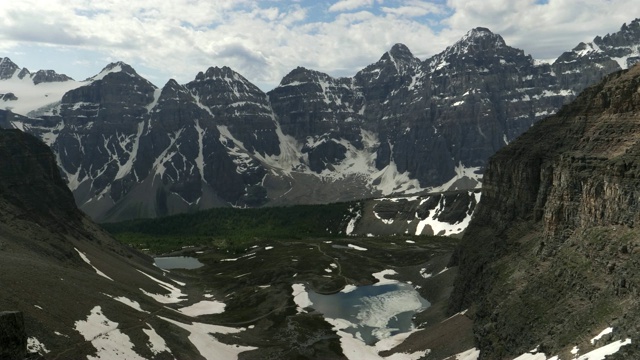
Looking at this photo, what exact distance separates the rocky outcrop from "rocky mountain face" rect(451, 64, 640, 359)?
1712 inches

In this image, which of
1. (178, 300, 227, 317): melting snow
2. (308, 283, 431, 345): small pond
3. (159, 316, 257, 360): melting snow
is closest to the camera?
(159, 316, 257, 360): melting snow

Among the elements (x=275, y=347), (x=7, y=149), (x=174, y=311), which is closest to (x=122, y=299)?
(x=174, y=311)

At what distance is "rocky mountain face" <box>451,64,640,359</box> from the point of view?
59.2 meters

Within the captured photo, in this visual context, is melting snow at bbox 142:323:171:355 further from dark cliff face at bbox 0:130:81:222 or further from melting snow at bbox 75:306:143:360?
dark cliff face at bbox 0:130:81:222

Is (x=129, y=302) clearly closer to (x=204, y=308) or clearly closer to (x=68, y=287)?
(x=68, y=287)

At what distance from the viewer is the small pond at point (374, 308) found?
11762 cm

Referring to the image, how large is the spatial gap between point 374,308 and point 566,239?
209 ft

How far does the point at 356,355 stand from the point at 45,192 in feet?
362

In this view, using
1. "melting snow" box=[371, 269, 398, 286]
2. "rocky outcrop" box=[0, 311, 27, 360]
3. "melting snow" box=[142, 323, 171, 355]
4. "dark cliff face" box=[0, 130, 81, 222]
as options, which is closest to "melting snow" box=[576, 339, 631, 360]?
"rocky outcrop" box=[0, 311, 27, 360]

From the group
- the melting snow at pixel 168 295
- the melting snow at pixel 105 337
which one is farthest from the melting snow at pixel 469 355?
the melting snow at pixel 168 295

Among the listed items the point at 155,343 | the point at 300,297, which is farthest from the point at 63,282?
the point at 300,297

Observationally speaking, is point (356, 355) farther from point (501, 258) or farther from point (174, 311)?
point (174, 311)

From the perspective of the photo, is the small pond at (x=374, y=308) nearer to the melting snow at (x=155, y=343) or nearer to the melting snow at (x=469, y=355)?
the melting snow at (x=469, y=355)

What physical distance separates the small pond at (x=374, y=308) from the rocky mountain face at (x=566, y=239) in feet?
54.5
